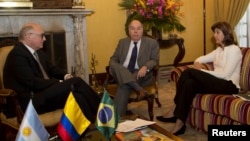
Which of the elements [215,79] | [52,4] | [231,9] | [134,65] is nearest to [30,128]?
[215,79]

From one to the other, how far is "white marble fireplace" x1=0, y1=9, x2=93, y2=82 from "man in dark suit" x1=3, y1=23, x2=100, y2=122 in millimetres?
1428

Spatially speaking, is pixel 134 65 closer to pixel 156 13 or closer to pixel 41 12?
pixel 156 13

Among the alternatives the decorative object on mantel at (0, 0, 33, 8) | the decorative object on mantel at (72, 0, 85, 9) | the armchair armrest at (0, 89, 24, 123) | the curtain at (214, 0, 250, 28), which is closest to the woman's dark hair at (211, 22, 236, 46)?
the armchair armrest at (0, 89, 24, 123)

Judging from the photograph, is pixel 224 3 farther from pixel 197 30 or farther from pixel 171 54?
pixel 171 54

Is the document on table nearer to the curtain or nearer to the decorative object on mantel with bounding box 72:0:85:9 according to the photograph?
the decorative object on mantel with bounding box 72:0:85:9

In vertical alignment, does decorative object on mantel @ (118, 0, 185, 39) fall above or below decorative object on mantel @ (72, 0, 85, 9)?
below

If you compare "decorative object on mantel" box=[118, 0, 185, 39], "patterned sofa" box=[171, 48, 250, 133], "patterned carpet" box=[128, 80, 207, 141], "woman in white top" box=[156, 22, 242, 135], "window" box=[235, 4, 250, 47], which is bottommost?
"patterned carpet" box=[128, 80, 207, 141]

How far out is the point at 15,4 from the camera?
3.98 metres

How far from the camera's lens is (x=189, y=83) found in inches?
114

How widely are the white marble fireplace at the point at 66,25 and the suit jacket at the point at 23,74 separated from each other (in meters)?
1.53

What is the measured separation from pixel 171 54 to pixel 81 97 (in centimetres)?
345

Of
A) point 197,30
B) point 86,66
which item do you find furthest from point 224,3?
point 86,66

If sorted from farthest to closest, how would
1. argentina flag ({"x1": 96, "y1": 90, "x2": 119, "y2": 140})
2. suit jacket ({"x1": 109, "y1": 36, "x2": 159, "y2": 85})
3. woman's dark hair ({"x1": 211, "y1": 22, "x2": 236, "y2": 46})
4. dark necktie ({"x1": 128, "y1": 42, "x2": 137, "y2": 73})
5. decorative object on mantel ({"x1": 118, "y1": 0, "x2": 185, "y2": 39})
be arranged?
decorative object on mantel ({"x1": 118, "y1": 0, "x2": 185, "y2": 39}) < dark necktie ({"x1": 128, "y1": 42, "x2": 137, "y2": 73}) < suit jacket ({"x1": 109, "y1": 36, "x2": 159, "y2": 85}) < woman's dark hair ({"x1": 211, "y1": 22, "x2": 236, "y2": 46}) < argentina flag ({"x1": 96, "y1": 90, "x2": 119, "y2": 140})

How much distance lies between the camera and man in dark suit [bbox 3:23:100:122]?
256cm
